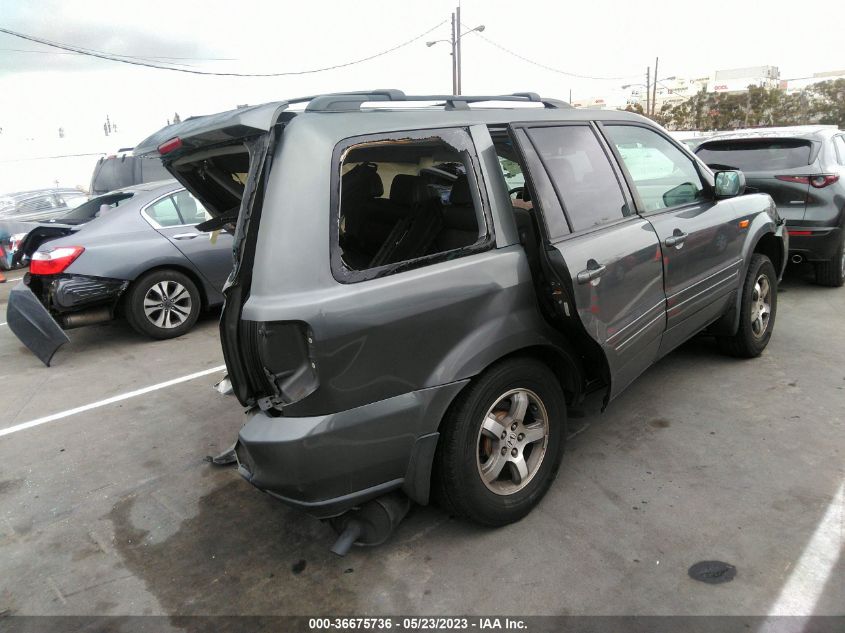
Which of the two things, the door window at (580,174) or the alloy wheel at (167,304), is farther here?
the alloy wheel at (167,304)

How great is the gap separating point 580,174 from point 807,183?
426 centimetres

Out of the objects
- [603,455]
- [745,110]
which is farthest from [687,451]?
[745,110]

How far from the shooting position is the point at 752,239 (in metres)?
4.16

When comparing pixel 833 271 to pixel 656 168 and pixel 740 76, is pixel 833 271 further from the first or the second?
pixel 740 76

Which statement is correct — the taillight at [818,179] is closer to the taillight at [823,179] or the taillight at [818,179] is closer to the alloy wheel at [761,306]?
the taillight at [823,179]

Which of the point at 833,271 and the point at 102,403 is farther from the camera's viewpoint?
the point at 833,271

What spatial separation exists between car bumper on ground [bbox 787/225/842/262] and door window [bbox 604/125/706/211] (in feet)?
9.58

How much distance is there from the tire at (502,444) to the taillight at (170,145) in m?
1.74

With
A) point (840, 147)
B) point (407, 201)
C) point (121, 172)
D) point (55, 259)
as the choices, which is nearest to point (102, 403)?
point (55, 259)

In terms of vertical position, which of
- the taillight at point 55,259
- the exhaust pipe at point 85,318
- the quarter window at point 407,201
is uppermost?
the quarter window at point 407,201

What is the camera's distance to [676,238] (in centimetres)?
340

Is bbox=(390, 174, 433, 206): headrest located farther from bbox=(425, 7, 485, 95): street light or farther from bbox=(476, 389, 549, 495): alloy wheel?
bbox=(425, 7, 485, 95): street light

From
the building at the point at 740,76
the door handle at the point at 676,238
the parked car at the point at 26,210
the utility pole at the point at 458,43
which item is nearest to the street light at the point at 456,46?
the utility pole at the point at 458,43

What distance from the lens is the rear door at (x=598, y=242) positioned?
276cm
